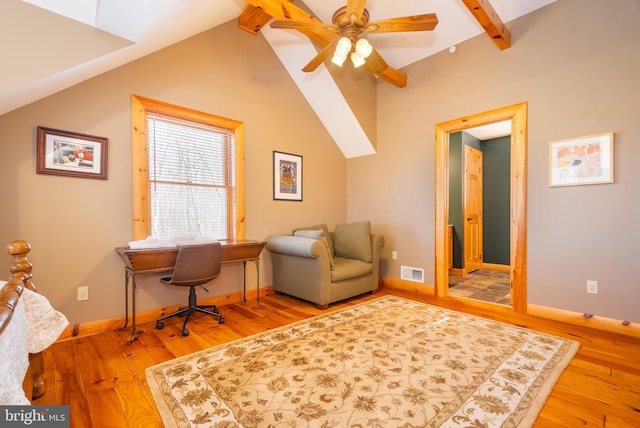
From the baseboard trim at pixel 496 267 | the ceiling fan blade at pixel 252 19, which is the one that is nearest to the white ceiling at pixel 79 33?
the ceiling fan blade at pixel 252 19

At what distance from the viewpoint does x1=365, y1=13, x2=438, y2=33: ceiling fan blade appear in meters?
2.19

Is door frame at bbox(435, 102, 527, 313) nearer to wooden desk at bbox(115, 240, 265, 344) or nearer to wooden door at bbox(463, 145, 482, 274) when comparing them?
wooden door at bbox(463, 145, 482, 274)

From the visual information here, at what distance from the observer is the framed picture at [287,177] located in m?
3.76

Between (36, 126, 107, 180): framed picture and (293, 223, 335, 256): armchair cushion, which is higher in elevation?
(36, 126, 107, 180): framed picture

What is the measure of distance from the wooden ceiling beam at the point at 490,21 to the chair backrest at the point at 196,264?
10.3 feet

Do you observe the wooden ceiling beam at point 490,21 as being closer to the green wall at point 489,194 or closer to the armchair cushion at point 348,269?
the green wall at point 489,194

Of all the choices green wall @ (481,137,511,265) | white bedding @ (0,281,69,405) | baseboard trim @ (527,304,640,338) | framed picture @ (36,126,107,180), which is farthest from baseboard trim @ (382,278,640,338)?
framed picture @ (36,126,107,180)

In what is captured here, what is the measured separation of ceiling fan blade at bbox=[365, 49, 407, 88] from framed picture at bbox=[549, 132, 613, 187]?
1867 mm

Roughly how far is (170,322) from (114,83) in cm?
226

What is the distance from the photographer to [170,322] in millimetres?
2795

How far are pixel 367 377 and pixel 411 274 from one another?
233 cm

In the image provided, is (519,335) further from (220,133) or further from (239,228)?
(220,133)

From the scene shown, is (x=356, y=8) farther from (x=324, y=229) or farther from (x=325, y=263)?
(x=324, y=229)
